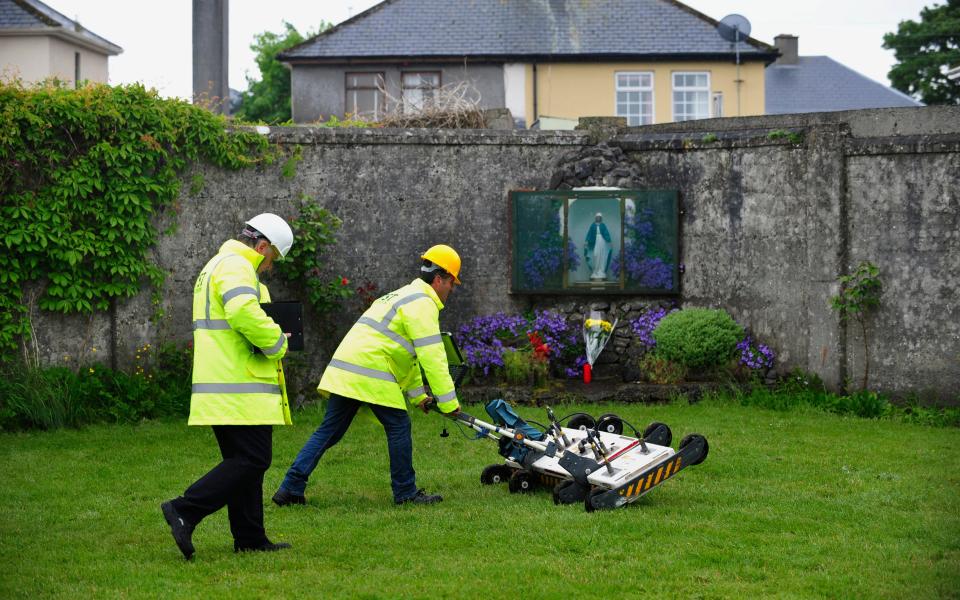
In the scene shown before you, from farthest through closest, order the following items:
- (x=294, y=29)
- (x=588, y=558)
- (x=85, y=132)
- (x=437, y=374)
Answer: (x=294, y=29) → (x=85, y=132) → (x=437, y=374) → (x=588, y=558)

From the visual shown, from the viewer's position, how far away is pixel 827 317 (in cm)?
1271

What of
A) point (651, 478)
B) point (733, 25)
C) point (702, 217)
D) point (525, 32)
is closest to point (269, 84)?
point (525, 32)

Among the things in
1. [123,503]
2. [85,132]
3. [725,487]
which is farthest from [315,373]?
[725,487]

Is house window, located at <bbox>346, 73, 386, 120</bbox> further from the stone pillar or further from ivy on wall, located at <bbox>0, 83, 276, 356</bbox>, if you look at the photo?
ivy on wall, located at <bbox>0, 83, 276, 356</bbox>

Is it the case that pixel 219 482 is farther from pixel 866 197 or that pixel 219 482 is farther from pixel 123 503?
pixel 866 197

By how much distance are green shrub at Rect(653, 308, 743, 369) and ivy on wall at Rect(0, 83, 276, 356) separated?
5.55 m

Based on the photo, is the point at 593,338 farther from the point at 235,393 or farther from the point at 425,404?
the point at 235,393

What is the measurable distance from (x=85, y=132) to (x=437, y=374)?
19.9 feet

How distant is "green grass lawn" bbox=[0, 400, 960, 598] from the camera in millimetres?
6508

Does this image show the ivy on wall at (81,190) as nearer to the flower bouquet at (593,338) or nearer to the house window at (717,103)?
the flower bouquet at (593,338)

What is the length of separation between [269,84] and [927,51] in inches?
1045

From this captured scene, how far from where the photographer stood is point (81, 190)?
12375 mm

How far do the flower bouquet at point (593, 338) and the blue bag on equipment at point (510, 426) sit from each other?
Result: 191 inches

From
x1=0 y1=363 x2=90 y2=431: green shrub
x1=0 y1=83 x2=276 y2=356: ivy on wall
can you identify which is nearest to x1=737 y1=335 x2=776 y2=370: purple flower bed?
x1=0 y1=83 x2=276 y2=356: ivy on wall
